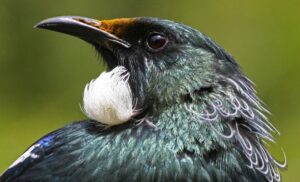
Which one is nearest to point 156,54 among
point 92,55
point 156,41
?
point 156,41

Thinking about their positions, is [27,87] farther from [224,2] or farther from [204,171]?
[204,171]

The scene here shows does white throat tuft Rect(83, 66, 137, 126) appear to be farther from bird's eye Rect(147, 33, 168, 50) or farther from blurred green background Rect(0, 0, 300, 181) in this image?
blurred green background Rect(0, 0, 300, 181)

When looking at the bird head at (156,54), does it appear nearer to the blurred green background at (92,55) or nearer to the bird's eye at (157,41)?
the bird's eye at (157,41)

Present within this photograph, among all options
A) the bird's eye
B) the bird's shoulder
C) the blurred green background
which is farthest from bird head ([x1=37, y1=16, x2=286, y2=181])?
the blurred green background

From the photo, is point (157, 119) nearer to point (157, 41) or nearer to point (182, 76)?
point (182, 76)

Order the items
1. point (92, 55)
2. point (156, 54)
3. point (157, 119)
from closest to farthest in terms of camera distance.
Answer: point (157, 119) → point (156, 54) → point (92, 55)

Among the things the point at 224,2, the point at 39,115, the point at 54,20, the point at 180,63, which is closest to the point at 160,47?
the point at 180,63
